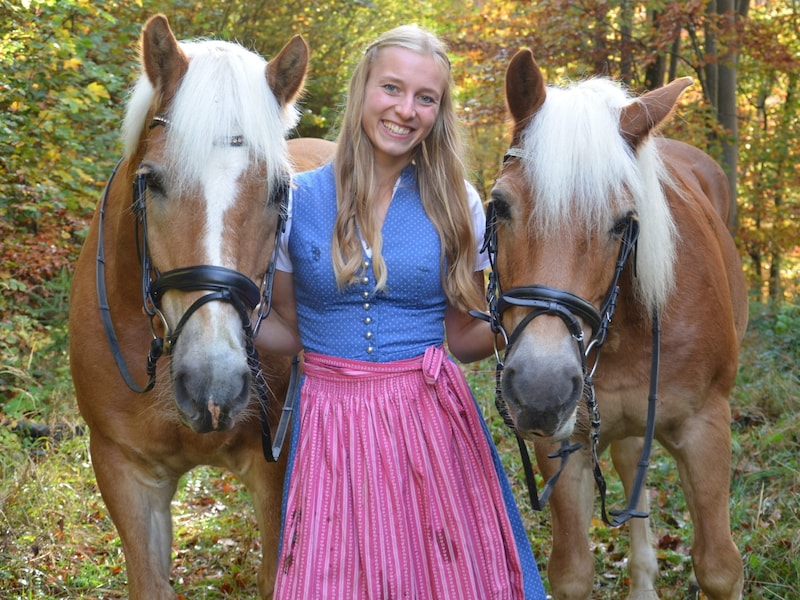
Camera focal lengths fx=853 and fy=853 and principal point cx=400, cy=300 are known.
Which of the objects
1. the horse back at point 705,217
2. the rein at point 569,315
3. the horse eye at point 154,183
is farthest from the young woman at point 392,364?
the horse back at point 705,217

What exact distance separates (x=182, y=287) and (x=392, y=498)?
83 centimetres

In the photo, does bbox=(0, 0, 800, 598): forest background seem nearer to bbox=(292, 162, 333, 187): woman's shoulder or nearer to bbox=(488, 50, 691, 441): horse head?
bbox=(488, 50, 691, 441): horse head

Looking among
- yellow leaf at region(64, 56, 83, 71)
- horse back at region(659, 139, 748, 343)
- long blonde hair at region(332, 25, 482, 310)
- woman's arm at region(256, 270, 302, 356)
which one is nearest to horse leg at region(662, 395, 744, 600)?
horse back at region(659, 139, 748, 343)

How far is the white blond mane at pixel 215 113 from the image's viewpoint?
2.36m

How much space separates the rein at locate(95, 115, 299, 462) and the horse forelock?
75 centimetres

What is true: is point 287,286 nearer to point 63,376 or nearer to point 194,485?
point 194,485

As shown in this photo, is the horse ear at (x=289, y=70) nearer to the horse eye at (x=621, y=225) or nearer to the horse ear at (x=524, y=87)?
the horse ear at (x=524, y=87)

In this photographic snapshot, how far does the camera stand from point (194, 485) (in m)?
5.24

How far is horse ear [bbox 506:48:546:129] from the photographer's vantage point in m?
2.58

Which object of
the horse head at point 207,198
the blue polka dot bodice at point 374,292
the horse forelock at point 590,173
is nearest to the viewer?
the horse head at point 207,198

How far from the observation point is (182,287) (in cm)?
225

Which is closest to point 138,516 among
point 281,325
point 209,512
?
point 281,325

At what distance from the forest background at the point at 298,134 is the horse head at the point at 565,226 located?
1.41 feet

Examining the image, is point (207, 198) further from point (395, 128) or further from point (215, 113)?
point (395, 128)
